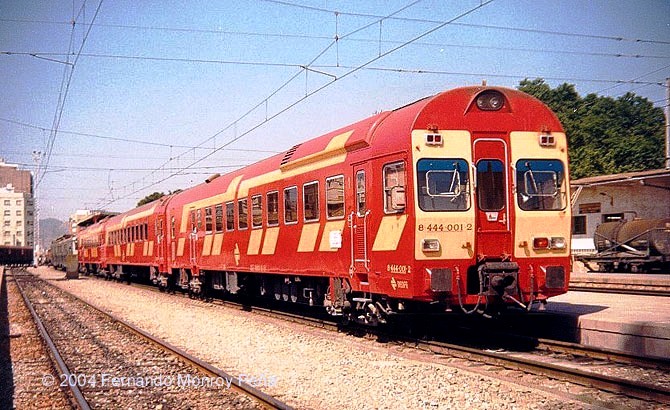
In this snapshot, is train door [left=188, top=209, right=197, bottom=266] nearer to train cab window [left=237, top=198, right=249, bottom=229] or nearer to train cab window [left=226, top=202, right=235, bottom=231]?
train cab window [left=226, top=202, right=235, bottom=231]

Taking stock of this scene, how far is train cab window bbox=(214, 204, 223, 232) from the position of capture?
20.3 m

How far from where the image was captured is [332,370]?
9898mm

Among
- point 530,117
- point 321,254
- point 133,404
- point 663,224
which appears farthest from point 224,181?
point 663,224

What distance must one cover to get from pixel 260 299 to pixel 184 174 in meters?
20.8

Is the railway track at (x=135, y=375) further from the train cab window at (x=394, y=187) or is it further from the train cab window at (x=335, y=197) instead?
the train cab window at (x=335, y=197)

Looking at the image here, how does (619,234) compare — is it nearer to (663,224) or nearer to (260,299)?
(663,224)

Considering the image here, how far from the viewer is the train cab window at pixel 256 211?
1695 centimetres

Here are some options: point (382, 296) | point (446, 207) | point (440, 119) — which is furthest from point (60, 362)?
point (440, 119)

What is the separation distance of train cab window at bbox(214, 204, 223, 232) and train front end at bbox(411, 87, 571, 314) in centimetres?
1056

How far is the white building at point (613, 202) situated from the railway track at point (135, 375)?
22014 mm

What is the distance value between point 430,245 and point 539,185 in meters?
2.18

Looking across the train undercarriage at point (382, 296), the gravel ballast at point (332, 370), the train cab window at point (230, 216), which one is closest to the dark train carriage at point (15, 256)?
the train cab window at point (230, 216)

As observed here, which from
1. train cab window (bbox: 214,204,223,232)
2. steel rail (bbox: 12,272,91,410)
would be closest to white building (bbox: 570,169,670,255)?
train cab window (bbox: 214,204,223,232)

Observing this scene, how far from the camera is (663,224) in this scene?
87.0ft
